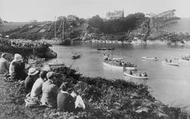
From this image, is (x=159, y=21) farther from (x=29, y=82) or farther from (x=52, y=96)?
(x=52, y=96)

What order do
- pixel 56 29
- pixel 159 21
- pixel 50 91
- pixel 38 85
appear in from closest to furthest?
pixel 50 91, pixel 38 85, pixel 56 29, pixel 159 21

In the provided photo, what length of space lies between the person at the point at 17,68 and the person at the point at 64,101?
3.36 meters

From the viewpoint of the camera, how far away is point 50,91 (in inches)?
307

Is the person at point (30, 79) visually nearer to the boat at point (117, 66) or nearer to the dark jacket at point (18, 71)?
the dark jacket at point (18, 71)

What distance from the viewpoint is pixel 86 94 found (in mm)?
10039

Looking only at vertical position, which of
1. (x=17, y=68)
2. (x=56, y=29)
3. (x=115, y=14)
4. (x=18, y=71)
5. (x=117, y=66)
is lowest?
(x=117, y=66)

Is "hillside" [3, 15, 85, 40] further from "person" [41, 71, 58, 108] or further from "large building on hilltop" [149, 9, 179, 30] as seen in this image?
"person" [41, 71, 58, 108]

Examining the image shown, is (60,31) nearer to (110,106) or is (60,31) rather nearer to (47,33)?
(47,33)

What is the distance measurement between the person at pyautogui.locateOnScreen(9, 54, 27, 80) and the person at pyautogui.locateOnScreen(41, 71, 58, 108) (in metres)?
2.79

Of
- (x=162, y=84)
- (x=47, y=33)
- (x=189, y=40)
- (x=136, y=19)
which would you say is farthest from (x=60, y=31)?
(x=162, y=84)

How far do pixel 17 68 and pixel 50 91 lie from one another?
3.09 meters

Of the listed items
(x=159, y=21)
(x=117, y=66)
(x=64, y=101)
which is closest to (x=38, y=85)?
(x=64, y=101)

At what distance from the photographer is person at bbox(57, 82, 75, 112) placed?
7.43m

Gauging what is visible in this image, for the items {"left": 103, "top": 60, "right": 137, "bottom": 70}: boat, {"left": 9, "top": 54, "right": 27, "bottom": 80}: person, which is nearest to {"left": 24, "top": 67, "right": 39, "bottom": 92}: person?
{"left": 9, "top": 54, "right": 27, "bottom": 80}: person
